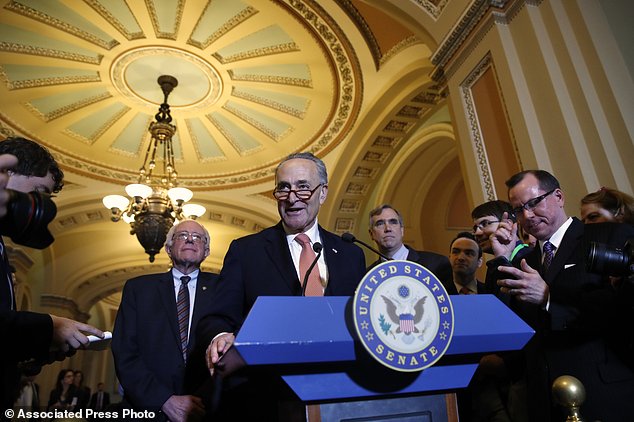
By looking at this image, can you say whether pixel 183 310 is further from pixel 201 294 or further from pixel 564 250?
pixel 564 250

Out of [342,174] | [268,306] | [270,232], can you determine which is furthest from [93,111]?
[268,306]

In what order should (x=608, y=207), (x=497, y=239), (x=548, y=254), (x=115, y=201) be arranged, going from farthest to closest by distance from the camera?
(x=115, y=201)
(x=608, y=207)
(x=497, y=239)
(x=548, y=254)

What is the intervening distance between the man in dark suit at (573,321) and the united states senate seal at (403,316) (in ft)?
1.88

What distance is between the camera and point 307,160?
154cm

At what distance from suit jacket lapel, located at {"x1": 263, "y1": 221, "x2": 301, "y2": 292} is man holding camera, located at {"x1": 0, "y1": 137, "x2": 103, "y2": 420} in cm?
69

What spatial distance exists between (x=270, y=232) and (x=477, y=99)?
8.97ft

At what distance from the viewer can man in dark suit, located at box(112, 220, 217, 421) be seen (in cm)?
184

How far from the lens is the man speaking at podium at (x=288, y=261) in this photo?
136cm

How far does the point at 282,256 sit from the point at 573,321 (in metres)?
0.95

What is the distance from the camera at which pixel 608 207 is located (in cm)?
200

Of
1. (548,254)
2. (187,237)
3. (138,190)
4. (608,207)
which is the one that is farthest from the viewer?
(138,190)

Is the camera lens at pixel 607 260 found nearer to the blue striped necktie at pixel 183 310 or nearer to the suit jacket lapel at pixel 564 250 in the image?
the suit jacket lapel at pixel 564 250

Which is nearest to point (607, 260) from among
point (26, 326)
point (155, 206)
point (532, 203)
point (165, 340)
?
point (532, 203)

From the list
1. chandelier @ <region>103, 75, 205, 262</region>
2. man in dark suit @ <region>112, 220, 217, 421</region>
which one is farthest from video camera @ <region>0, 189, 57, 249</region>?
chandelier @ <region>103, 75, 205, 262</region>
